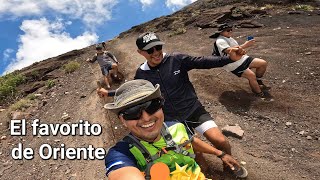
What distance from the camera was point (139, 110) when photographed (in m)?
3.47

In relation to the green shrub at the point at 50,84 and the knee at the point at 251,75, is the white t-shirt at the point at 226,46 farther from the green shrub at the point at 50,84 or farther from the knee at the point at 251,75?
the green shrub at the point at 50,84

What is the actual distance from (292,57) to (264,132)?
225 inches

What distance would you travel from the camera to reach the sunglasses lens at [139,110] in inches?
136

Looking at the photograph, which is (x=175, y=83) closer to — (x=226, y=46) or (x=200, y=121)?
(x=200, y=121)

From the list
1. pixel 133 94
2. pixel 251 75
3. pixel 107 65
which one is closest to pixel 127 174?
pixel 133 94

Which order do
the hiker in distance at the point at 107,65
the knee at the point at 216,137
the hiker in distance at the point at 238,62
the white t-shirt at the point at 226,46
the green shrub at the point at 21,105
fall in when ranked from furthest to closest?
the green shrub at the point at 21,105 → the hiker in distance at the point at 107,65 → the hiker in distance at the point at 238,62 → the white t-shirt at the point at 226,46 → the knee at the point at 216,137

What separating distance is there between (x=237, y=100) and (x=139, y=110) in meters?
7.48

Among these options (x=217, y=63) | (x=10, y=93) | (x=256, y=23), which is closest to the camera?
(x=217, y=63)

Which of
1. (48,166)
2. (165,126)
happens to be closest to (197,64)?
(165,126)

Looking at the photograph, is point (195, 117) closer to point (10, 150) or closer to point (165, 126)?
point (165, 126)

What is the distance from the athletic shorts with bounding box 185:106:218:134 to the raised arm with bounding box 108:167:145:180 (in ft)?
10.4

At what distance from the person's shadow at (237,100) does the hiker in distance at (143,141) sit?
21.5 feet

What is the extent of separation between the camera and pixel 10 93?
1864 centimetres

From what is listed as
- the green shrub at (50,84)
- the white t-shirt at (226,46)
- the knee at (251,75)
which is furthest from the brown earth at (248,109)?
the white t-shirt at (226,46)
